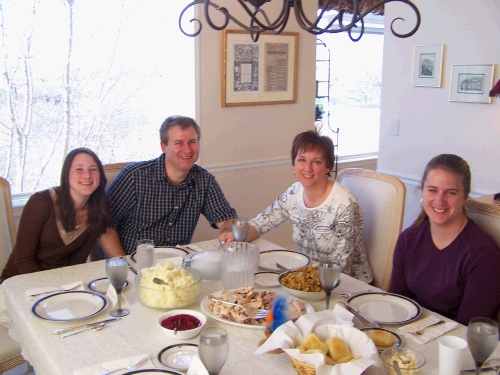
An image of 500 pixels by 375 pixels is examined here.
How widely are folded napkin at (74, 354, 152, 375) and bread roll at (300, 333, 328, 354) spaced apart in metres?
0.37

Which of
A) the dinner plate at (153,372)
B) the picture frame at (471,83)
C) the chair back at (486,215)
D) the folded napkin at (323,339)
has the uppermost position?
the picture frame at (471,83)

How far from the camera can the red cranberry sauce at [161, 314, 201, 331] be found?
4.59 feet

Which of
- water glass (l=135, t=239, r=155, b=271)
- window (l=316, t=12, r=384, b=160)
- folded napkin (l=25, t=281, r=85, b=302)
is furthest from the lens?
window (l=316, t=12, r=384, b=160)

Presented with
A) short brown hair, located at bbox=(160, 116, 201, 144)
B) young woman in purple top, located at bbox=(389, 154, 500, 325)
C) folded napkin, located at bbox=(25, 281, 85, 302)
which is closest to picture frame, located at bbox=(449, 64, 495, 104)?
young woman in purple top, located at bbox=(389, 154, 500, 325)

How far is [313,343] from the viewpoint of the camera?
47.5 inches

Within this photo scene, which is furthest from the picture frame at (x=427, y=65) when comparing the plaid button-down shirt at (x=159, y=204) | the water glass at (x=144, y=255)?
the water glass at (x=144, y=255)

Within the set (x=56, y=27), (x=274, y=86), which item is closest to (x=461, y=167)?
(x=274, y=86)

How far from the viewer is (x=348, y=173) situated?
95.7 inches

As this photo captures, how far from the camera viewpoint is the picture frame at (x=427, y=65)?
373cm

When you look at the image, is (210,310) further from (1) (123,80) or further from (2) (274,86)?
(2) (274,86)

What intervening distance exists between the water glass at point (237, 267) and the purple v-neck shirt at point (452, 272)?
56 centimetres

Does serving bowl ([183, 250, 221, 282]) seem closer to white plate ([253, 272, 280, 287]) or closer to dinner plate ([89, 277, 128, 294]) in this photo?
white plate ([253, 272, 280, 287])

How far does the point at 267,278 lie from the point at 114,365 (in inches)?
27.5

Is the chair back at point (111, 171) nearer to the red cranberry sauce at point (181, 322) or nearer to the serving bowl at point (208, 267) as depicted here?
the serving bowl at point (208, 267)
